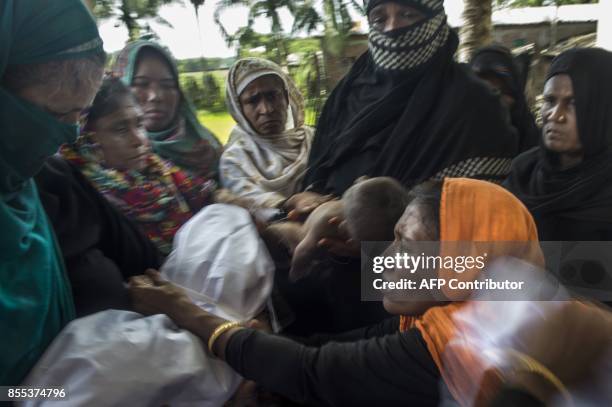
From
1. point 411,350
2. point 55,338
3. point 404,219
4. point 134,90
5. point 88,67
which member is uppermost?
point 88,67

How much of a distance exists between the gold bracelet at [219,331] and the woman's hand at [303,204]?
0.63m

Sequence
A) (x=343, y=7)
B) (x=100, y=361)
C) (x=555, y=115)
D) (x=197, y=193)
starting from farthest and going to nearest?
1. (x=343, y=7)
2. (x=197, y=193)
3. (x=555, y=115)
4. (x=100, y=361)

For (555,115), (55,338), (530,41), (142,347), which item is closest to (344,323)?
(142,347)

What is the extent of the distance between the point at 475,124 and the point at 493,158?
0.16 meters

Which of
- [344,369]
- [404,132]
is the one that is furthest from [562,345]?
[404,132]

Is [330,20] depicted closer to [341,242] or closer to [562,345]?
[341,242]

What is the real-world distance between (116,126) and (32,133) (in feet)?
2.10

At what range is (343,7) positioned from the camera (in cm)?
473

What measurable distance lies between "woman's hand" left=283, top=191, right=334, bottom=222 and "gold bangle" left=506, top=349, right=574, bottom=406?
41.4 inches

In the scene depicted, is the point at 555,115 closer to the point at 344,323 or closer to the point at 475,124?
the point at 475,124

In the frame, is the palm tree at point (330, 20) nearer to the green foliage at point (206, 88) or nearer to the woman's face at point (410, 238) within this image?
the green foliage at point (206, 88)

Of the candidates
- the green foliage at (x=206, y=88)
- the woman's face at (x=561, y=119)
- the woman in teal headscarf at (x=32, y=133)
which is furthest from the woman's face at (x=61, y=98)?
the green foliage at (x=206, y=88)

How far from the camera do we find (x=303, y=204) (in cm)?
199

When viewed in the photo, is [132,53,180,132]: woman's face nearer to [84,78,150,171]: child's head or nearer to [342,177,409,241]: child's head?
[84,78,150,171]: child's head
